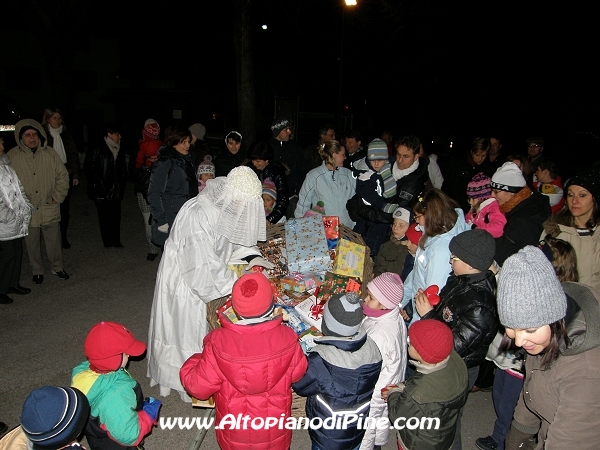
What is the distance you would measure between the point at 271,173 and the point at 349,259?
6.87ft

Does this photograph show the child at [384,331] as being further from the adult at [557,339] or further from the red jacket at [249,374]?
the adult at [557,339]

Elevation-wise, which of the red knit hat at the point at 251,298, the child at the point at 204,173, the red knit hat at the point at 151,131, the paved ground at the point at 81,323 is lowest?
the paved ground at the point at 81,323

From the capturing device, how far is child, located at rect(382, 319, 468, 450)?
2.48 meters

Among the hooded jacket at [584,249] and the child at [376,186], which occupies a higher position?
the child at [376,186]

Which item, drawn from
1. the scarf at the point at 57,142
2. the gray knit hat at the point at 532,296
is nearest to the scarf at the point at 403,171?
the gray knit hat at the point at 532,296

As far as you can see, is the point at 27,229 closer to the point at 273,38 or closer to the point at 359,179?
the point at 359,179

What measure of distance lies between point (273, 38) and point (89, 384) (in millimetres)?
26580

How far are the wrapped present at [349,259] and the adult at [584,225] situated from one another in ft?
5.54

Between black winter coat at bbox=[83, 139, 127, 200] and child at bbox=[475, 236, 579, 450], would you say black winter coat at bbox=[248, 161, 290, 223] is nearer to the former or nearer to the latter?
black winter coat at bbox=[83, 139, 127, 200]

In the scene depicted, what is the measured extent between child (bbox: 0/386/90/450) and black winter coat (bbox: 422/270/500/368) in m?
2.23

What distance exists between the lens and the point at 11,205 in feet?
16.3

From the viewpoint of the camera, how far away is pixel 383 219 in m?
5.02

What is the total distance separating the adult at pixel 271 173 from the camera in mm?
5453

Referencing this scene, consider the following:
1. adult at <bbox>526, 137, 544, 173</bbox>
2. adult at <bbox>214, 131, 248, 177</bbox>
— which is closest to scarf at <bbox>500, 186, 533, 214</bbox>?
adult at <bbox>526, 137, 544, 173</bbox>
